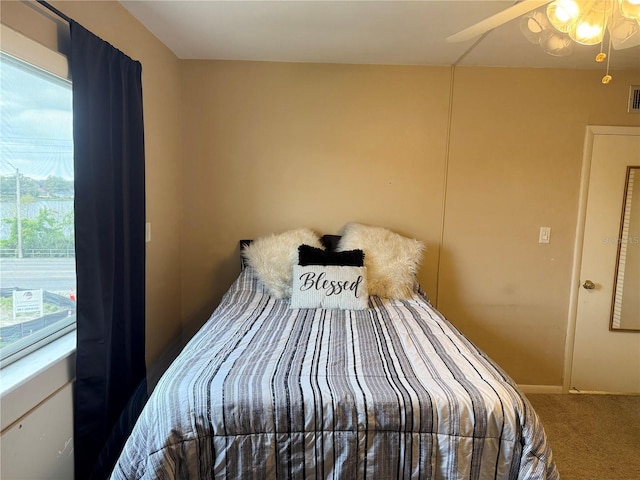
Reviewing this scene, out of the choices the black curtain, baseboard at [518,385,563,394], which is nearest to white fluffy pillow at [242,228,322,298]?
the black curtain

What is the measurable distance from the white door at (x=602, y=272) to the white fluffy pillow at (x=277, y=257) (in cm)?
193

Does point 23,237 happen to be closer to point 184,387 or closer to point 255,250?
point 184,387

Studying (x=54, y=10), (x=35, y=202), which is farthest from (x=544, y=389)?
(x=54, y=10)

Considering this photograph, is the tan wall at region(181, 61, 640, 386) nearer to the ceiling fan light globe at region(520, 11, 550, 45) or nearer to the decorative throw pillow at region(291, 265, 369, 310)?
the decorative throw pillow at region(291, 265, 369, 310)

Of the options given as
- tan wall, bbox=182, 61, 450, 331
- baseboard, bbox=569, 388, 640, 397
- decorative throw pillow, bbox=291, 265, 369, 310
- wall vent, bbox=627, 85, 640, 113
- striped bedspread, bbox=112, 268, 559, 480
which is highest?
wall vent, bbox=627, 85, 640, 113

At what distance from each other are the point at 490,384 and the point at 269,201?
1.87 metres

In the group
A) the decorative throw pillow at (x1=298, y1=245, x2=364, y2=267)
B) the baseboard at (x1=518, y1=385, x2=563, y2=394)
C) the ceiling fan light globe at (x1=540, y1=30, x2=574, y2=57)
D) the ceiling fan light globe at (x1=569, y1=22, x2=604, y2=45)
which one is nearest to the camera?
the ceiling fan light globe at (x1=569, y1=22, x2=604, y2=45)

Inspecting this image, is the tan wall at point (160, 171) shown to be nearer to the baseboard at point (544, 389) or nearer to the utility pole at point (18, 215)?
the utility pole at point (18, 215)

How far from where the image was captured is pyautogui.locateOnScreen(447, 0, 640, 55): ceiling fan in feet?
3.96

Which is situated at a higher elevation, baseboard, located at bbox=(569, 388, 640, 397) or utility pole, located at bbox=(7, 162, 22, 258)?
utility pole, located at bbox=(7, 162, 22, 258)

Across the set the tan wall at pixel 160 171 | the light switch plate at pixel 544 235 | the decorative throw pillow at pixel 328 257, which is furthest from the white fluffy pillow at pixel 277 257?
the light switch plate at pixel 544 235

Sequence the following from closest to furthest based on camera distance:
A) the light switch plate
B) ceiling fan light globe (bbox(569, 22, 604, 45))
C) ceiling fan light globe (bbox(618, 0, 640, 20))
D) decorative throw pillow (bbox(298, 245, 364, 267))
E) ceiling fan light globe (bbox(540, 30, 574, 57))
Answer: ceiling fan light globe (bbox(618, 0, 640, 20)) → ceiling fan light globe (bbox(569, 22, 604, 45)) → ceiling fan light globe (bbox(540, 30, 574, 57)) → decorative throw pillow (bbox(298, 245, 364, 267)) → the light switch plate

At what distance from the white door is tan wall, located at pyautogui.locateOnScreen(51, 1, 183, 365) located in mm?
2827

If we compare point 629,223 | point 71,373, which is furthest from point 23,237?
point 629,223
